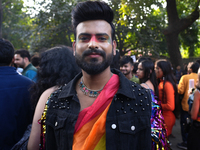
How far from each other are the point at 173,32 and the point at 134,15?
2435 millimetres

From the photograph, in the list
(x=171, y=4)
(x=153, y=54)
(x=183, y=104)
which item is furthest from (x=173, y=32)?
(x=183, y=104)

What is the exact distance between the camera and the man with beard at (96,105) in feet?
4.92

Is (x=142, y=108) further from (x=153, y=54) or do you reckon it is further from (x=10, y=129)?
(x=153, y=54)

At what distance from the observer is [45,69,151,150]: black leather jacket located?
4.92ft

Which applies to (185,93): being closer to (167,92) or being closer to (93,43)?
(167,92)

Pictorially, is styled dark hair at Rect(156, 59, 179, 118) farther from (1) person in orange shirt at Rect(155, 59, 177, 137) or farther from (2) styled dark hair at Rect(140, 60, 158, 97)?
(2) styled dark hair at Rect(140, 60, 158, 97)

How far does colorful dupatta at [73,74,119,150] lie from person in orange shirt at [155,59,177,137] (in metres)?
2.38

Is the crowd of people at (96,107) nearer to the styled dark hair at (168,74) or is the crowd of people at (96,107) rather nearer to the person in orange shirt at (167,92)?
A: the person in orange shirt at (167,92)

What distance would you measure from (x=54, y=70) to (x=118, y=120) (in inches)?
42.9

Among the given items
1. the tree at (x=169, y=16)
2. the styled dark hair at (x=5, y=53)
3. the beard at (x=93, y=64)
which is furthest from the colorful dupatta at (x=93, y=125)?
the tree at (x=169, y=16)

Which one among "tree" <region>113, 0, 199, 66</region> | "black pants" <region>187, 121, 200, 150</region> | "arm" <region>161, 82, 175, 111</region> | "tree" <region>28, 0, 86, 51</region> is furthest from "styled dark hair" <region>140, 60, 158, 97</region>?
"tree" <region>28, 0, 86, 51</region>

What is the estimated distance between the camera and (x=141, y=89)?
1.67 meters

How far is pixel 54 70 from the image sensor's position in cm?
225

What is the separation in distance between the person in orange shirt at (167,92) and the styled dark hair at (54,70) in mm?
2145
